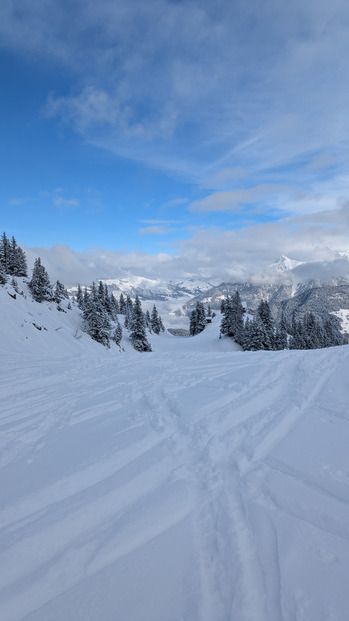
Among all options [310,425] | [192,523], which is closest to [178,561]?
[192,523]

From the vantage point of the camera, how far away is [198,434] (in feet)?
15.5

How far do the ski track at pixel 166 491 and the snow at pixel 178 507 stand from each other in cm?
2

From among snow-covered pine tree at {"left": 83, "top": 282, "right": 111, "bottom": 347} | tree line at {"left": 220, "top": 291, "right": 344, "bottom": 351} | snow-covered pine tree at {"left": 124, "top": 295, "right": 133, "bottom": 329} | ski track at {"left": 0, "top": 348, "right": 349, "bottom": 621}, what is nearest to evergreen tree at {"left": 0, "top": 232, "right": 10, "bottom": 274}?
snow-covered pine tree at {"left": 83, "top": 282, "right": 111, "bottom": 347}

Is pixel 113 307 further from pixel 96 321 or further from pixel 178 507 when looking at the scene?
pixel 178 507

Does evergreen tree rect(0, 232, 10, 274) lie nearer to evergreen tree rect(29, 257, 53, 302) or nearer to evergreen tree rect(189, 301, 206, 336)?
evergreen tree rect(29, 257, 53, 302)

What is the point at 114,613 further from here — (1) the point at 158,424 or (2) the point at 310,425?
(2) the point at 310,425

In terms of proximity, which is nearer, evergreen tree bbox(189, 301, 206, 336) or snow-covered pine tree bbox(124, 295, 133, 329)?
snow-covered pine tree bbox(124, 295, 133, 329)

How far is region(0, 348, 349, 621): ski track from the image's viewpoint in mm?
2230

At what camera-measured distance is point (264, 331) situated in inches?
1567

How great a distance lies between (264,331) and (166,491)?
3925 centimetres

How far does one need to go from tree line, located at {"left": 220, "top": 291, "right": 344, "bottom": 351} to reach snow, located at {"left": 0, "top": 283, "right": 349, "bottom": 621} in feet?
113

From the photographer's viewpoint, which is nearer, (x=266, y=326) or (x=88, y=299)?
(x=88, y=299)

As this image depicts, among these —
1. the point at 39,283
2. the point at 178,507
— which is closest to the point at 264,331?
the point at 39,283

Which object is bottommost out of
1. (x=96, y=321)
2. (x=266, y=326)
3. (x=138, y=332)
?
(x=138, y=332)
